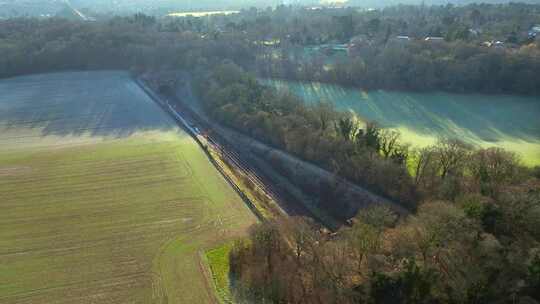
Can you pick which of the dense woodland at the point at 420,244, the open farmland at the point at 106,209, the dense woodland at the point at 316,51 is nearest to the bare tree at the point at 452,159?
the dense woodland at the point at 420,244

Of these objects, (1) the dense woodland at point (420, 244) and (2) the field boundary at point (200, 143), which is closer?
(1) the dense woodland at point (420, 244)

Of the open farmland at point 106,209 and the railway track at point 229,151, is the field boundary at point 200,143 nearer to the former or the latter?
the railway track at point 229,151

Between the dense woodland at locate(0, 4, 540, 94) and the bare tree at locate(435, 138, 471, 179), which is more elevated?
the dense woodland at locate(0, 4, 540, 94)

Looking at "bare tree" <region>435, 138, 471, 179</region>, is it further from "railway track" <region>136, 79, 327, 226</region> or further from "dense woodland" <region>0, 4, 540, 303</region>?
"railway track" <region>136, 79, 327, 226</region>

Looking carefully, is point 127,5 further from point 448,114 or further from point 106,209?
point 106,209

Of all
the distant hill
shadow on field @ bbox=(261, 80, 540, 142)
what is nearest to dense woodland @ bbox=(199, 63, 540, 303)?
shadow on field @ bbox=(261, 80, 540, 142)

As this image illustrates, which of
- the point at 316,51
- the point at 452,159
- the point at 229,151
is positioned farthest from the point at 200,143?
the point at 316,51
